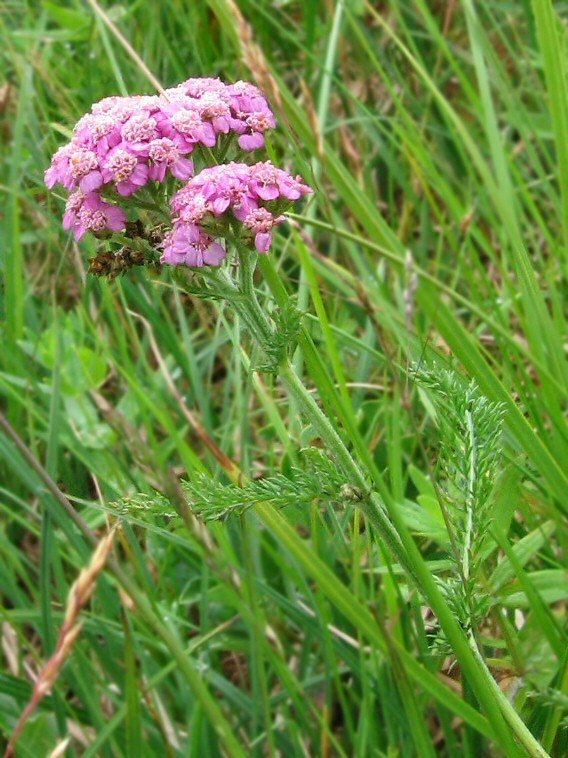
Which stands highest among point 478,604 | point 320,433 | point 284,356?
point 284,356

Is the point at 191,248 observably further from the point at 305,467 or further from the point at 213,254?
the point at 305,467

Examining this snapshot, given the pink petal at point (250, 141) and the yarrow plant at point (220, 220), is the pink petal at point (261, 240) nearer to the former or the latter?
the yarrow plant at point (220, 220)

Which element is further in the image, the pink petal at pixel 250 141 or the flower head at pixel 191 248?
the pink petal at pixel 250 141

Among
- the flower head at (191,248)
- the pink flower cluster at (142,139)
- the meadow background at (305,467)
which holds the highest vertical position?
the pink flower cluster at (142,139)

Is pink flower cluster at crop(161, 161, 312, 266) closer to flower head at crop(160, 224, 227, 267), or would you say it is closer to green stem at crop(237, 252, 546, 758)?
flower head at crop(160, 224, 227, 267)

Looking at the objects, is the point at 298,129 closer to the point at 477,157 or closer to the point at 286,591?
the point at 477,157

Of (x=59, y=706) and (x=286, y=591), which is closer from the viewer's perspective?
(x=59, y=706)

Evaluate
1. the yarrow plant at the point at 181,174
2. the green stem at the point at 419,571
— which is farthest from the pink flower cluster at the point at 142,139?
the green stem at the point at 419,571

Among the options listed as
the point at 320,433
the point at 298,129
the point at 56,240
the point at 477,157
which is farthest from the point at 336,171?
the point at 56,240
